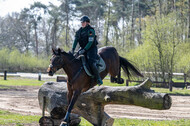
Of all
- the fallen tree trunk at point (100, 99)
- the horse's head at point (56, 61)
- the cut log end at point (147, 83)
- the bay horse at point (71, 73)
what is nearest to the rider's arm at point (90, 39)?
the bay horse at point (71, 73)

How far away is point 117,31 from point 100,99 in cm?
3907

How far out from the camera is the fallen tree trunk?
611 centimetres

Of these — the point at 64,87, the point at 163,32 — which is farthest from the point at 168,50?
the point at 64,87

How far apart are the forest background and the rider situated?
61.8 feet

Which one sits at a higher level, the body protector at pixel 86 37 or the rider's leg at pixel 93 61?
the body protector at pixel 86 37

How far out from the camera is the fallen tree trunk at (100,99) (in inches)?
240

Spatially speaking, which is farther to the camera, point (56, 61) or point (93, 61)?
point (93, 61)

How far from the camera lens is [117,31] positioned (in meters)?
46.0

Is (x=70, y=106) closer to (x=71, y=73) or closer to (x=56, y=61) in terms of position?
(x=71, y=73)

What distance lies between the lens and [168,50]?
2542cm

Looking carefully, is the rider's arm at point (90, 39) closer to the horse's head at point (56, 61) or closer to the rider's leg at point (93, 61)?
the rider's leg at point (93, 61)

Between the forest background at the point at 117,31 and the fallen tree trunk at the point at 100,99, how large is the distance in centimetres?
1842

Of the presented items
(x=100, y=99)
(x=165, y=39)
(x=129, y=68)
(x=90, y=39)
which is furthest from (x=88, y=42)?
(x=165, y=39)

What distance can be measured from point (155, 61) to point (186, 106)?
1231 centimetres
